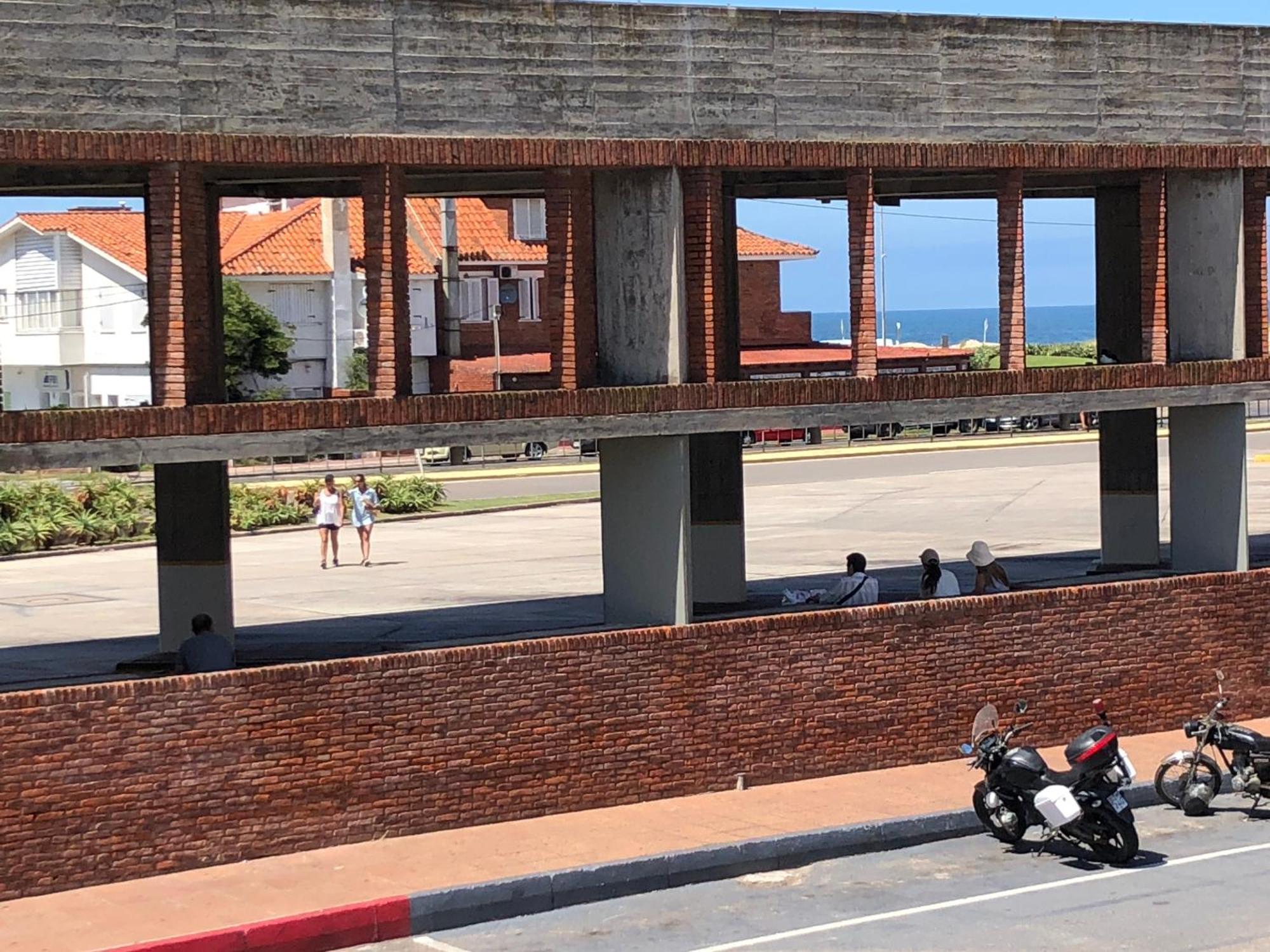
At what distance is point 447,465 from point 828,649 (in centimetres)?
4514

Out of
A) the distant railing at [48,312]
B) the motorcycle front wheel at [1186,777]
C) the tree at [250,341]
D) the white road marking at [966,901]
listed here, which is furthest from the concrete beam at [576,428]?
the distant railing at [48,312]

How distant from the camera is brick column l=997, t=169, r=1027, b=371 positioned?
18562mm

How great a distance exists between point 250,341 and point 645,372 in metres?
48.4

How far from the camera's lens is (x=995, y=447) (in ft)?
202

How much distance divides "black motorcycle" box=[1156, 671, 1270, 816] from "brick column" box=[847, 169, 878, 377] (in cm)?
422

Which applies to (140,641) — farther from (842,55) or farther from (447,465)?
(447,465)

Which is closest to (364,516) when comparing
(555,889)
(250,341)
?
(555,889)

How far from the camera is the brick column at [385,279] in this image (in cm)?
1570

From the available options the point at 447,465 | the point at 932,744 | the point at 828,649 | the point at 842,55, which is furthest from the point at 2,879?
the point at 447,465

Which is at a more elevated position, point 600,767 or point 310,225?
point 310,225

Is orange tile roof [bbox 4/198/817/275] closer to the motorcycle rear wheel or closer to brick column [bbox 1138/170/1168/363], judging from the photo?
brick column [bbox 1138/170/1168/363]

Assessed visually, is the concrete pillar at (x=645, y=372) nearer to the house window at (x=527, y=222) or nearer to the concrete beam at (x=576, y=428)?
the concrete beam at (x=576, y=428)

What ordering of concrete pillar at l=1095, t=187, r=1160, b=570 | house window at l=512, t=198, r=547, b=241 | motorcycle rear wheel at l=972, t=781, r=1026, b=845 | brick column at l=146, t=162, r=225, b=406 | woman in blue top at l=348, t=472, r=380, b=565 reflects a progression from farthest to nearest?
house window at l=512, t=198, r=547, b=241 → woman in blue top at l=348, t=472, r=380, b=565 → concrete pillar at l=1095, t=187, r=1160, b=570 → motorcycle rear wheel at l=972, t=781, r=1026, b=845 → brick column at l=146, t=162, r=225, b=406

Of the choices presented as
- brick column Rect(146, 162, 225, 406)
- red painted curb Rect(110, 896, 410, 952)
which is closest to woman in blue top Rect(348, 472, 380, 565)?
brick column Rect(146, 162, 225, 406)
